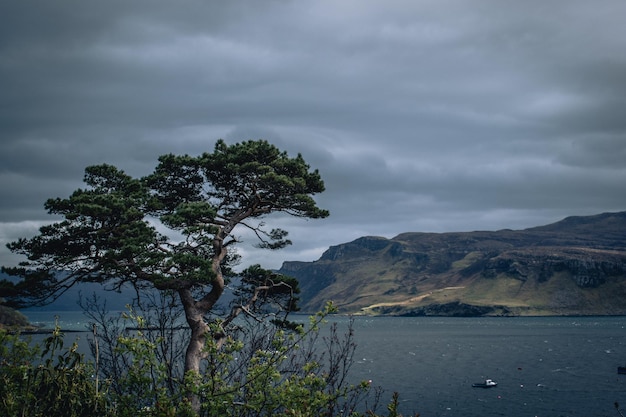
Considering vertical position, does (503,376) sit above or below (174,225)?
below

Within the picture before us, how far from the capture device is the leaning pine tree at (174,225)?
75.6 ft

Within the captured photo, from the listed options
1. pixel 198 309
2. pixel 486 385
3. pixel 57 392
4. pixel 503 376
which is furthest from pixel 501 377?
pixel 57 392

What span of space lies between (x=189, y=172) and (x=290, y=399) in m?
18.3

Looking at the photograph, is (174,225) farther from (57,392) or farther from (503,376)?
(503,376)

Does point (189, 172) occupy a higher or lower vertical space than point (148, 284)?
higher

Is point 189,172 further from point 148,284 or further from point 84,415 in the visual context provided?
point 84,415

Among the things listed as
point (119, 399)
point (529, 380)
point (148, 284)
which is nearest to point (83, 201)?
point (148, 284)

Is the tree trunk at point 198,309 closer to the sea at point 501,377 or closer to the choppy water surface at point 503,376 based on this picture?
the sea at point 501,377

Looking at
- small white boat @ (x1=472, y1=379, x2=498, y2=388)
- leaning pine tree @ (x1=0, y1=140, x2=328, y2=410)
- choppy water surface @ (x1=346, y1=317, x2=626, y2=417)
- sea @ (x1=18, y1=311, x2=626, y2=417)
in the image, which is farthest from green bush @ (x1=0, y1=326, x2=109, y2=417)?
small white boat @ (x1=472, y1=379, x2=498, y2=388)

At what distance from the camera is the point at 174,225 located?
78.3 feet

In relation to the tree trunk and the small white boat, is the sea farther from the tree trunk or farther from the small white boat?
the tree trunk

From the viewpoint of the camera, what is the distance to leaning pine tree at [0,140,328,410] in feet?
75.6

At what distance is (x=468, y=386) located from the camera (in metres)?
90.9

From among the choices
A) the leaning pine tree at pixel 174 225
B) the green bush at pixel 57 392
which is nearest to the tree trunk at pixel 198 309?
the leaning pine tree at pixel 174 225
